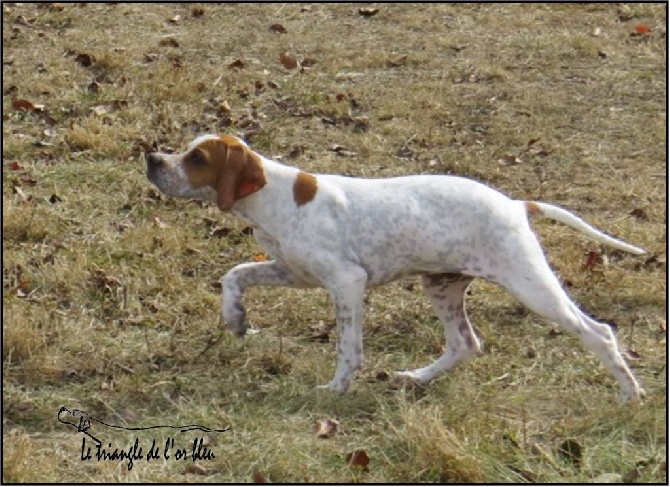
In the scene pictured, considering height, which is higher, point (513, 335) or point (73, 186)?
point (513, 335)

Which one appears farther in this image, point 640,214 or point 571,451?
point 640,214

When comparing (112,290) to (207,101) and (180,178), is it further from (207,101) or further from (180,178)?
(207,101)

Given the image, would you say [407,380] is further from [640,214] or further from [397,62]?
[397,62]

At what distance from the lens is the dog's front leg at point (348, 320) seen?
21.4 feet

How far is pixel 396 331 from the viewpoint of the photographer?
7438 mm

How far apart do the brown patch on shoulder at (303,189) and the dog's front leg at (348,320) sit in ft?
1.23

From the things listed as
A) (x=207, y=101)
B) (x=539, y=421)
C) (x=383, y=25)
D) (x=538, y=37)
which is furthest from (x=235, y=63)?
(x=539, y=421)

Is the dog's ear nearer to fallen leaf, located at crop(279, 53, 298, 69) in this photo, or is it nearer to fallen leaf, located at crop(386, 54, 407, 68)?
fallen leaf, located at crop(279, 53, 298, 69)

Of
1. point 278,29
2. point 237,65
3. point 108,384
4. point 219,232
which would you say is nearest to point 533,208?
point 108,384

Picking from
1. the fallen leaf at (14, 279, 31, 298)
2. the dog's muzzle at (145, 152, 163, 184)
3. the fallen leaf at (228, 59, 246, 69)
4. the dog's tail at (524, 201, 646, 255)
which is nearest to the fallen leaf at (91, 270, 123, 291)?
the fallen leaf at (14, 279, 31, 298)

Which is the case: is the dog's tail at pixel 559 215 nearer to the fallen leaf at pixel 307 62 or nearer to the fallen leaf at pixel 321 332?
the fallen leaf at pixel 321 332

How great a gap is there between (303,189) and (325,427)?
3.71ft

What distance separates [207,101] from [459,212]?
18.0 feet

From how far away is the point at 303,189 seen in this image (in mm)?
6648
